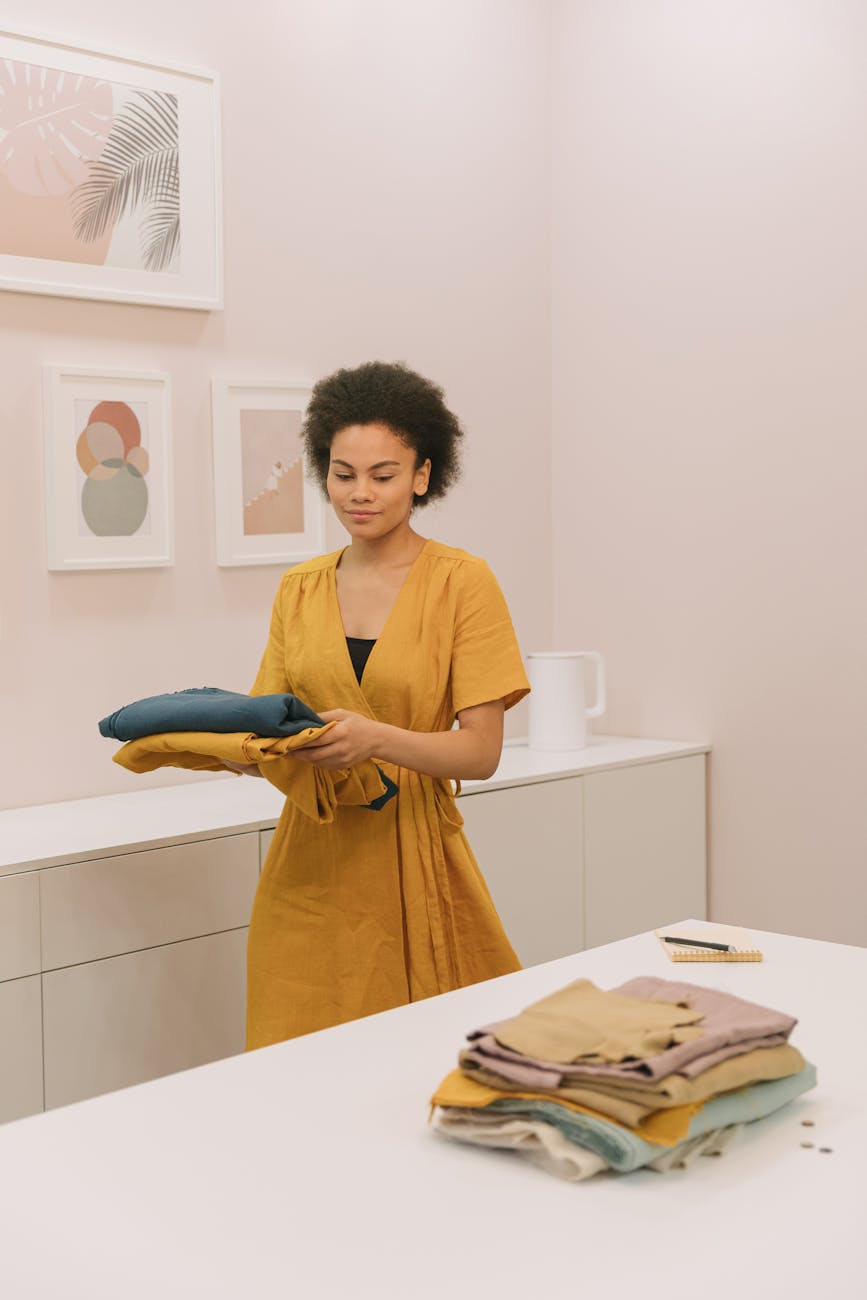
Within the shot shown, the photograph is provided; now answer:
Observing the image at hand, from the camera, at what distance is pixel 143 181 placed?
2.77 meters

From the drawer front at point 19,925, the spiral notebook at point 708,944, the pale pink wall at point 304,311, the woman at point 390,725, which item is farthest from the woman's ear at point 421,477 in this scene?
the pale pink wall at point 304,311

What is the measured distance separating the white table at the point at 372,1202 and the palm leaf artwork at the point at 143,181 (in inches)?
74.9

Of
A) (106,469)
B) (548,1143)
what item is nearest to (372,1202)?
(548,1143)

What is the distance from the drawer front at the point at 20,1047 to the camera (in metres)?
2.17

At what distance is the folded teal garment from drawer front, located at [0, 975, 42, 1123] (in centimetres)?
128

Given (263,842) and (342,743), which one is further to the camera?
(263,842)

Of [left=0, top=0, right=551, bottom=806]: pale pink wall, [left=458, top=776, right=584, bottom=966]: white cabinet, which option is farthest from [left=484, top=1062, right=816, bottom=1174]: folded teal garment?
[left=0, top=0, right=551, bottom=806]: pale pink wall

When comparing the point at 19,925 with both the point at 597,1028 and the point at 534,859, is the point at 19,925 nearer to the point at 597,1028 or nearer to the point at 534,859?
the point at 534,859

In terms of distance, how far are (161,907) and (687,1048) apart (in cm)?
144

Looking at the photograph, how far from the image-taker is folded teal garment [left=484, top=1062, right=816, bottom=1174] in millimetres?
1048

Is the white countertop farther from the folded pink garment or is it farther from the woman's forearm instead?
the folded pink garment

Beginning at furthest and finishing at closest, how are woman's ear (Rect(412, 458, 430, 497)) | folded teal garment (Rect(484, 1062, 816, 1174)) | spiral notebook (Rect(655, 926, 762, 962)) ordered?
woman's ear (Rect(412, 458, 430, 497))
spiral notebook (Rect(655, 926, 762, 962))
folded teal garment (Rect(484, 1062, 816, 1174))

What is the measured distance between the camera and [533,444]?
367 cm

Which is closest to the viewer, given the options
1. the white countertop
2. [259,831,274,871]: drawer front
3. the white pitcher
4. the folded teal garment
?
the folded teal garment
